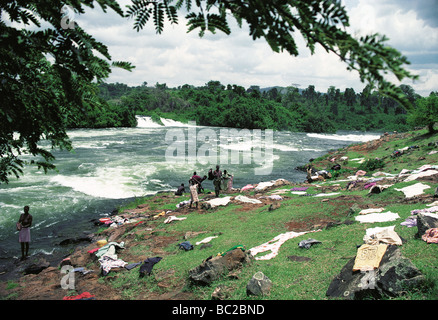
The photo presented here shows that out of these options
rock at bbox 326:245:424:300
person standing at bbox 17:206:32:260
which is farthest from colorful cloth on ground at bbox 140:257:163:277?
person standing at bbox 17:206:32:260

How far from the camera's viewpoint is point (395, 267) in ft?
12.7

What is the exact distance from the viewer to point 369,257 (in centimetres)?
446

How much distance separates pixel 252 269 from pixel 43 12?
5.05 m

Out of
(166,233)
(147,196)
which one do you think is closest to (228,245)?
(166,233)

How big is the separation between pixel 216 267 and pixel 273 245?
2.01 m

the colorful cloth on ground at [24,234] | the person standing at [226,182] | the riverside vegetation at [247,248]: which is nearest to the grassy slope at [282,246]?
the riverside vegetation at [247,248]

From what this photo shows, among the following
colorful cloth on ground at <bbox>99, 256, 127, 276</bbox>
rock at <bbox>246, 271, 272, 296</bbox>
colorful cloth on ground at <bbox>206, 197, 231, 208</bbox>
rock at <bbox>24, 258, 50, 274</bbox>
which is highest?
rock at <bbox>246, 271, 272, 296</bbox>

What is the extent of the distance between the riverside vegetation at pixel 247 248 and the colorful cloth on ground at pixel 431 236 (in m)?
0.12

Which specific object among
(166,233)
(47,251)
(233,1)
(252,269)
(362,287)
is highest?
(233,1)

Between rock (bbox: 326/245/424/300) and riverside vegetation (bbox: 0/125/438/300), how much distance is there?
0.11 metres

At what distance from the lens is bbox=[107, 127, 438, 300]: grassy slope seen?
4.79m

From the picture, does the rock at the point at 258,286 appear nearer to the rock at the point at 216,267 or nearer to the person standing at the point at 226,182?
the rock at the point at 216,267

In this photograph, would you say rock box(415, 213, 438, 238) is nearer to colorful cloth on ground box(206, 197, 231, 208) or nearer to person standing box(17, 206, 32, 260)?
colorful cloth on ground box(206, 197, 231, 208)

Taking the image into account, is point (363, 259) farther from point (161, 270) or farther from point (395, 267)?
point (161, 270)
